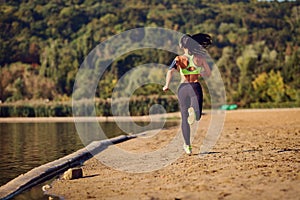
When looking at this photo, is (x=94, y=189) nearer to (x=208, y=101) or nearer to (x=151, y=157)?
(x=151, y=157)

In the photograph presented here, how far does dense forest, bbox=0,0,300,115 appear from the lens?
59.9 metres

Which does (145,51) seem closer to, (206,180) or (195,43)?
(195,43)

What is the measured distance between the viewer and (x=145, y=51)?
93250 mm

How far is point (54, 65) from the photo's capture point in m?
85.2

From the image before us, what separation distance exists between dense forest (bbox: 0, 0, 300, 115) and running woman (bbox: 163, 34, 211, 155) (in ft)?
127

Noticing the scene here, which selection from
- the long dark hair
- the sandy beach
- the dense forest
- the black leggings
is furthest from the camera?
the dense forest

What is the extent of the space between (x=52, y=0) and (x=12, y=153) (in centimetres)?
14225

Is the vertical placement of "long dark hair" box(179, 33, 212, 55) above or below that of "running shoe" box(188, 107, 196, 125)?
above

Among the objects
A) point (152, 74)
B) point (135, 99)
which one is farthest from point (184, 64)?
point (152, 74)

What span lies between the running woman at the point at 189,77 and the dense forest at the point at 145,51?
38.8m

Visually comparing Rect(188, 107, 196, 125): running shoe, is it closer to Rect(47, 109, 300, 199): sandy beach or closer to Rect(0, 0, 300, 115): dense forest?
Rect(47, 109, 300, 199): sandy beach

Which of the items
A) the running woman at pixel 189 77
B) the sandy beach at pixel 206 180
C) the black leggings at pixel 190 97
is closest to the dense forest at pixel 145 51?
the running woman at pixel 189 77

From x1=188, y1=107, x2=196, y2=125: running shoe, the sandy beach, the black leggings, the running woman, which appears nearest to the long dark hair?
the running woman

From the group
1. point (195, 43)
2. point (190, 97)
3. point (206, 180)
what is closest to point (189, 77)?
point (190, 97)
